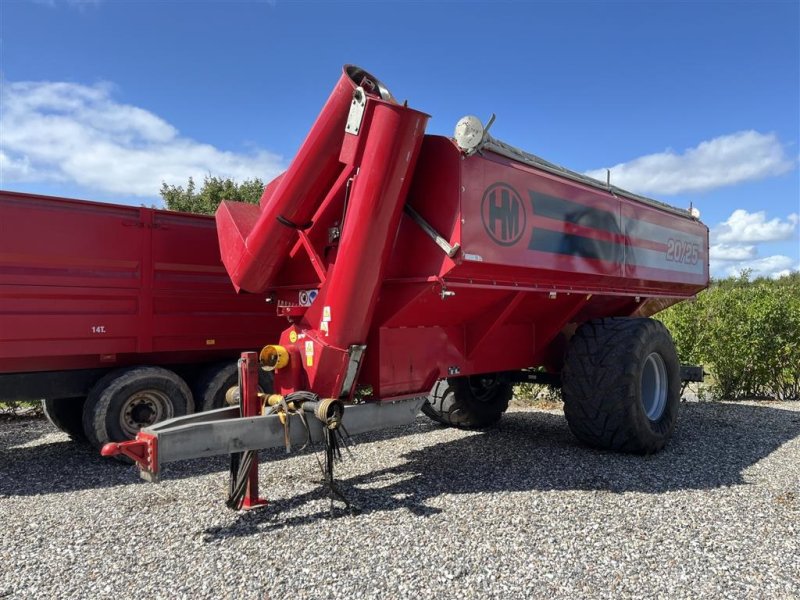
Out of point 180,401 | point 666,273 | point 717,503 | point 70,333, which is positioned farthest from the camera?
point 666,273

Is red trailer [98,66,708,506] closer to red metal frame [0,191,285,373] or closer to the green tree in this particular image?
red metal frame [0,191,285,373]

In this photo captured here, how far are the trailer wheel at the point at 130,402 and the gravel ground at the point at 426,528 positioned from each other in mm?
383

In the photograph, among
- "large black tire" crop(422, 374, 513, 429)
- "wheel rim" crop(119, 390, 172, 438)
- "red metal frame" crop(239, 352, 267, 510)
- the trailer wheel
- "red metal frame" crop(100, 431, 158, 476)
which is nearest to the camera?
"red metal frame" crop(100, 431, 158, 476)

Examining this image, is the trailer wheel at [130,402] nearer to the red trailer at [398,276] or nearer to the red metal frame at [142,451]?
the red trailer at [398,276]

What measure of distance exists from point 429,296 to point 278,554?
6.56ft

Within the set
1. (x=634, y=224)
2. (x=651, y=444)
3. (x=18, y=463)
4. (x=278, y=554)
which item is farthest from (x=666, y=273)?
(x=18, y=463)

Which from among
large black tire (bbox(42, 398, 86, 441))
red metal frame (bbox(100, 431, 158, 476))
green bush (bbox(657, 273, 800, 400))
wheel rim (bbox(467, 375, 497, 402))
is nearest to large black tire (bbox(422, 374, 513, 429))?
wheel rim (bbox(467, 375, 497, 402))

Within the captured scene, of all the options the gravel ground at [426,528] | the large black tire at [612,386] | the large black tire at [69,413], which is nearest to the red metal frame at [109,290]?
the large black tire at [69,413]

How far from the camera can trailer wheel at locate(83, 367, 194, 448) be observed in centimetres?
568

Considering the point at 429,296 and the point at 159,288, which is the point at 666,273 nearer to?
the point at 429,296

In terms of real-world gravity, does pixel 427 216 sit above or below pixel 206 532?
above

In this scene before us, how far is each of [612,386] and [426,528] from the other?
2.58 m

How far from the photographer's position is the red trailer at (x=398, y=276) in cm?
415

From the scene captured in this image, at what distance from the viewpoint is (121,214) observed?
237 inches
